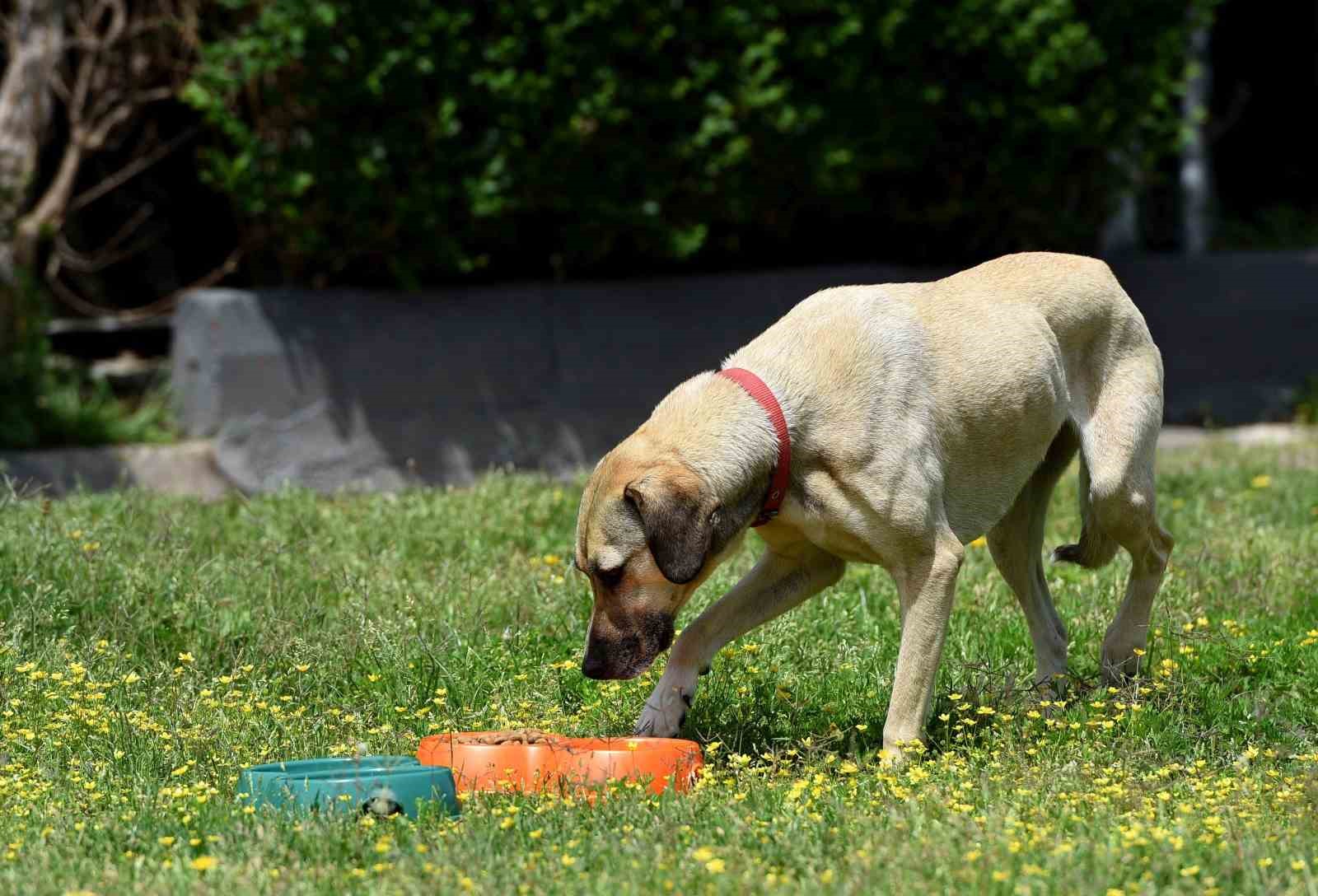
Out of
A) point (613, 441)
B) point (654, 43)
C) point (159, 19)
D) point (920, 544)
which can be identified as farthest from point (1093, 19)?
point (920, 544)

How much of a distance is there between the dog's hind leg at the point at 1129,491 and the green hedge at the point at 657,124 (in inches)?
203

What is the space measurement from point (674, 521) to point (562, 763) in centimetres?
70

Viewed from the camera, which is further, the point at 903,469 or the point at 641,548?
the point at 903,469

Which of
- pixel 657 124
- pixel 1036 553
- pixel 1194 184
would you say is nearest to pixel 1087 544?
pixel 1036 553

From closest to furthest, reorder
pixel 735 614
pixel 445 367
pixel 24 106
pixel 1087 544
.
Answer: pixel 735 614, pixel 1087 544, pixel 24 106, pixel 445 367

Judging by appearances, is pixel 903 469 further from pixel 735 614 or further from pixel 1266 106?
pixel 1266 106

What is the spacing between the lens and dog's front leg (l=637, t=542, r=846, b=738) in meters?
5.13

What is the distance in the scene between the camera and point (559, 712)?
5.31 meters

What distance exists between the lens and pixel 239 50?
9.66 meters

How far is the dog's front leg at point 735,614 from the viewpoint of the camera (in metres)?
5.13

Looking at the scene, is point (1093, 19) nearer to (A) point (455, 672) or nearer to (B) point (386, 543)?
(B) point (386, 543)

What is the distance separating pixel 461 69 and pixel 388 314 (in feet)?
5.16

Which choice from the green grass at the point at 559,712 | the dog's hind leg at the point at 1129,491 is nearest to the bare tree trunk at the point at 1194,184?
the green grass at the point at 559,712

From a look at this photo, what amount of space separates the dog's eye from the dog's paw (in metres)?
0.56
